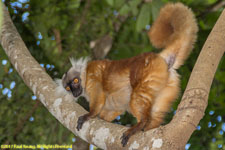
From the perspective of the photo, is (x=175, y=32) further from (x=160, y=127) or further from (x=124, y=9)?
(x=160, y=127)

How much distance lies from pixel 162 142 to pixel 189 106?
1.37 ft

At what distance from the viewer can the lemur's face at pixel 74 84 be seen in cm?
447

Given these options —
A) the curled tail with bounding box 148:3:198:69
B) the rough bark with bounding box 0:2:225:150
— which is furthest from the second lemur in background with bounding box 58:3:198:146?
the rough bark with bounding box 0:2:225:150

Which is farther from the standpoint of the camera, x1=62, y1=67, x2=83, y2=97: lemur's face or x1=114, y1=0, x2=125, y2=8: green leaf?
x1=114, y1=0, x2=125, y2=8: green leaf

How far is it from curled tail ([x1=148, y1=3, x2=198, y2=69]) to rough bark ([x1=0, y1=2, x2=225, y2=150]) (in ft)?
2.48

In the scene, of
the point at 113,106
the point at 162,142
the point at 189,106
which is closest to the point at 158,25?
the point at 113,106

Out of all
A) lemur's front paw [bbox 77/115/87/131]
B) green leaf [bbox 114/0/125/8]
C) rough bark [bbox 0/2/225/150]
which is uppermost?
green leaf [bbox 114/0/125/8]

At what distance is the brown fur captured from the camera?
11.7 feet

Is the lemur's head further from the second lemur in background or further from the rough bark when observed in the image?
the rough bark

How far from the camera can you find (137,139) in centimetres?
262

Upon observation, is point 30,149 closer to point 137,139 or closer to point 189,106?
point 137,139

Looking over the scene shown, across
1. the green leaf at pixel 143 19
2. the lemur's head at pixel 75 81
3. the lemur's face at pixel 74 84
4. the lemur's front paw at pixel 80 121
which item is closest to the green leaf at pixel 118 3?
the green leaf at pixel 143 19

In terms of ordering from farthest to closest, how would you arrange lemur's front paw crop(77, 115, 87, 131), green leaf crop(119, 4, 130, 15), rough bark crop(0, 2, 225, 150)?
1. green leaf crop(119, 4, 130, 15)
2. lemur's front paw crop(77, 115, 87, 131)
3. rough bark crop(0, 2, 225, 150)

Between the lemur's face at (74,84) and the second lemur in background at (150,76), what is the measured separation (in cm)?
5
